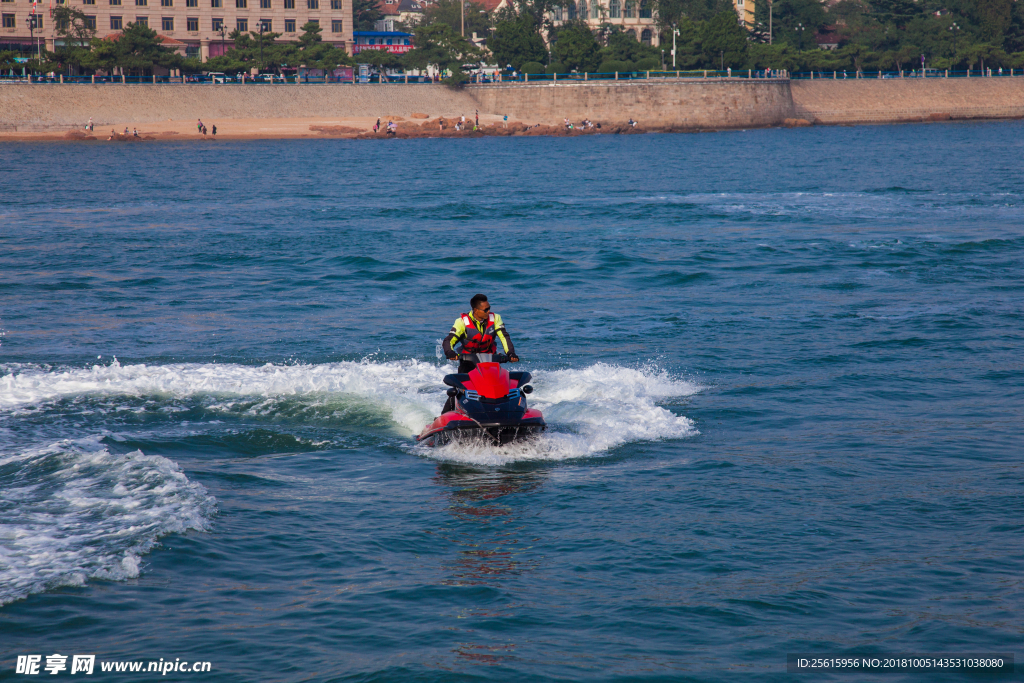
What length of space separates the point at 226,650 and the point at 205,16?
338 ft

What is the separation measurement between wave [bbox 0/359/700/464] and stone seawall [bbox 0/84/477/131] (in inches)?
2949

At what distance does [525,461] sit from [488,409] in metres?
0.75

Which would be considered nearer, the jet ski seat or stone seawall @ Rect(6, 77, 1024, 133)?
the jet ski seat

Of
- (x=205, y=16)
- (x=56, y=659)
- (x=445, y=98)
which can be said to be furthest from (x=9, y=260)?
(x=205, y=16)

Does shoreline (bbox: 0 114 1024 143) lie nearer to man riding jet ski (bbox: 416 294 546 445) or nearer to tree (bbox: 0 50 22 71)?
tree (bbox: 0 50 22 71)

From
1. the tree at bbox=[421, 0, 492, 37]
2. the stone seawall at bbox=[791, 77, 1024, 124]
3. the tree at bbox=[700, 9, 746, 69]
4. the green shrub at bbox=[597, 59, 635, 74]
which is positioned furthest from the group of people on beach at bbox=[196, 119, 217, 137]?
the stone seawall at bbox=[791, 77, 1024, 124]

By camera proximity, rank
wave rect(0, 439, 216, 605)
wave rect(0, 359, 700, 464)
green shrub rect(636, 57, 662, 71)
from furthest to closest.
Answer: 1. green shrub rect(636, 57, 662, 71)
2. wave rect(0, 359, 700, 464)
3. wave rect(0, 439, 216, 605)

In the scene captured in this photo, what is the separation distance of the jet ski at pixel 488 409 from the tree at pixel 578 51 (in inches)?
3809

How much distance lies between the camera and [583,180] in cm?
4953

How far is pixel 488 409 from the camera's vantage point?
34.2 ft

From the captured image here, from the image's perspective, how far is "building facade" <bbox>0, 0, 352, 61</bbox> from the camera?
305ft

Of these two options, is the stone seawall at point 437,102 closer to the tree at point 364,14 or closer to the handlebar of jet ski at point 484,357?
the tree at point 364,14

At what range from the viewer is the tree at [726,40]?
103 metres

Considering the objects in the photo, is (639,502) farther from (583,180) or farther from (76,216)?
(583,180)
